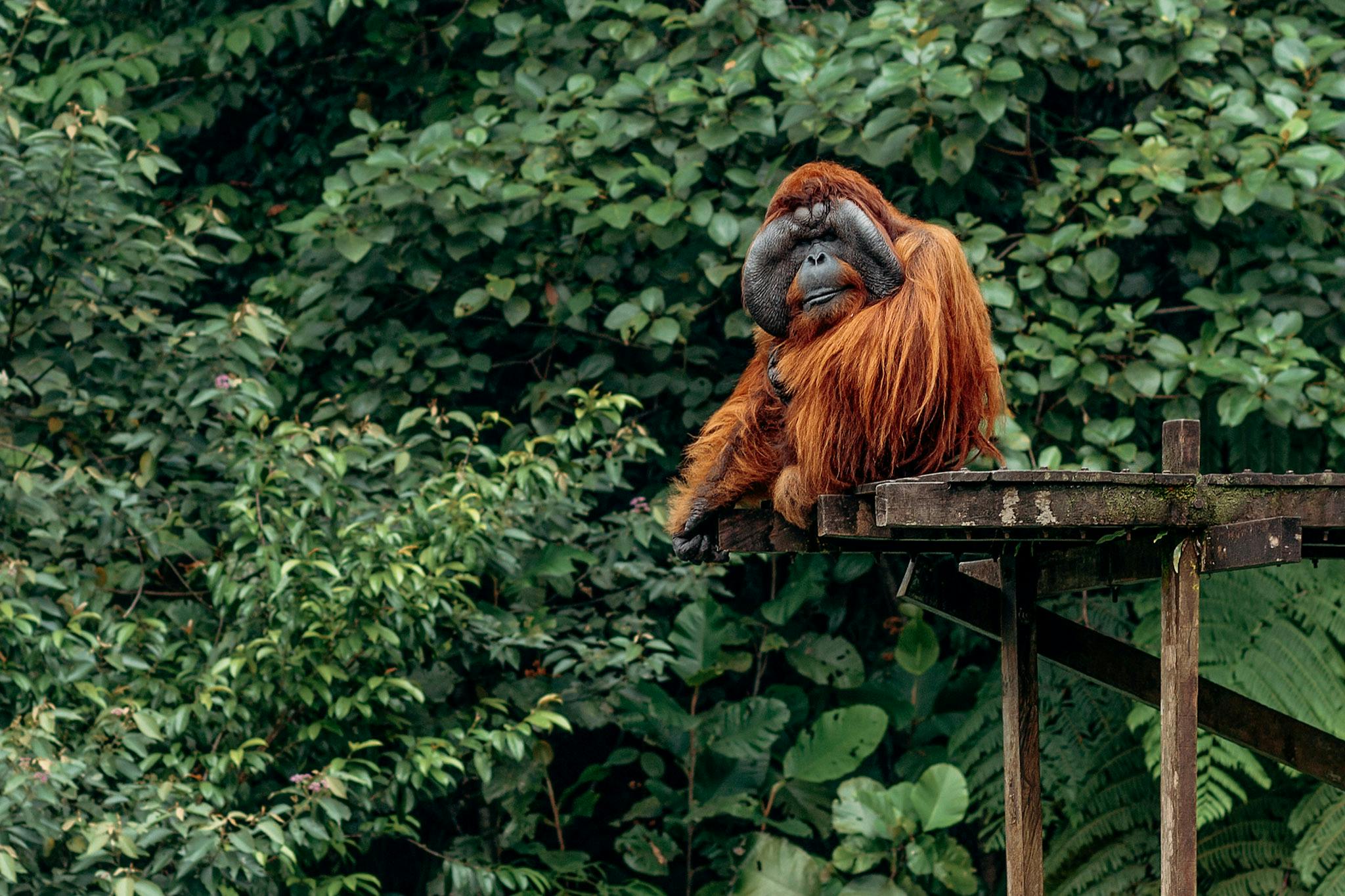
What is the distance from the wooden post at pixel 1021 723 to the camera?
404 cm

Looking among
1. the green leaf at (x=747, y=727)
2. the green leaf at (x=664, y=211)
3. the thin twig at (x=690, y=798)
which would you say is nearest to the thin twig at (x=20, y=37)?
the green leaf at (x=664, y=211)

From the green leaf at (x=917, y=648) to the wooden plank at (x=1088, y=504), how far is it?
11.9 ft

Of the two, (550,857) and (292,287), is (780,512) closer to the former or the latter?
(550,857)

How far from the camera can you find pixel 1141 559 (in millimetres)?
3654

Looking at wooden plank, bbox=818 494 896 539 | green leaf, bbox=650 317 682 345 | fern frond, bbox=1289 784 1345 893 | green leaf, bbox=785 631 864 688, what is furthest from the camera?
green leaf, bbox=785 631 864 688

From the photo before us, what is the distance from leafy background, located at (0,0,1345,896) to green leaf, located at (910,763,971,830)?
0.01 metres

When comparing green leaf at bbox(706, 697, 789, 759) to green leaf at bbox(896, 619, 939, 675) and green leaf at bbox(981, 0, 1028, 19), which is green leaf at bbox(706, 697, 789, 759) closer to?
green leaf at bbox(896, 619, 939, 675)

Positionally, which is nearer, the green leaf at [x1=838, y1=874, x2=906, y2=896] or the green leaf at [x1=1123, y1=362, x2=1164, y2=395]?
the green leaf at [x1=1123, y1=362, x2=1164, y2=395]

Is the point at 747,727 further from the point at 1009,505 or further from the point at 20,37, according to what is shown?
the point at 20,37

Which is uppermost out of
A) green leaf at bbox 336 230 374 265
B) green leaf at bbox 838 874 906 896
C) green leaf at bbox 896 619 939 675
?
green leaf at bbox 336 230 374 265

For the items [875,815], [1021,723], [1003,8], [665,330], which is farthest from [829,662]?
[1021,723]

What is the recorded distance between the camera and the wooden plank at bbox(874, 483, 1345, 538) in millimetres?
3197

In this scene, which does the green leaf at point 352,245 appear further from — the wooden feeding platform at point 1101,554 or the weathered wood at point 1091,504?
the weathered wood at point 1091,504

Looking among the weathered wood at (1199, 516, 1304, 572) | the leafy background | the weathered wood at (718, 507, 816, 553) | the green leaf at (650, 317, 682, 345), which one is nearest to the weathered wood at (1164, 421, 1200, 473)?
the weathered wood at (1199, 516, 1304, 572)
